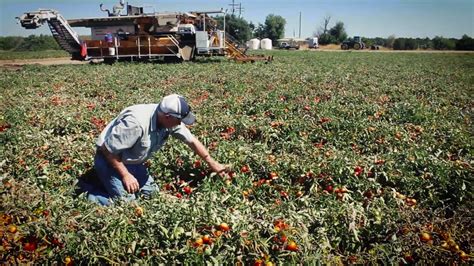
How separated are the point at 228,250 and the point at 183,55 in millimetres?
20416

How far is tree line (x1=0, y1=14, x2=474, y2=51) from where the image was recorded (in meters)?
60.2

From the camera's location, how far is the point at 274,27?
96.1 m

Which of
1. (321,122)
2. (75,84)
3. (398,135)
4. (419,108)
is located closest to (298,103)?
(321,122)

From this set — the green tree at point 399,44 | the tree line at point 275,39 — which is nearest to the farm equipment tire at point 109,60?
the tree line at point 275,39

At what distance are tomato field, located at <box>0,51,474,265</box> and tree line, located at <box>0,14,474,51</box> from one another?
51838 millimetres

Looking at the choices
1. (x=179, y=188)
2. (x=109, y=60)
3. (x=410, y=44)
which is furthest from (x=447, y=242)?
(x=410, y=44)

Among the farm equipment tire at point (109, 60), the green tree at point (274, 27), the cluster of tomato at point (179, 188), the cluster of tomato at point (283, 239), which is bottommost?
the cluster of tomato at point (179, 188)

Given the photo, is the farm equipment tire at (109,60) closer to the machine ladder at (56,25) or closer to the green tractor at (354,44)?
the machine ladder at (56,25)

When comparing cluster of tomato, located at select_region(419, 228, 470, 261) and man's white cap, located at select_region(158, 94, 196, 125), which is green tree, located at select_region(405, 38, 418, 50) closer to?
cluster of tomato, located at select_region(419, 228, 470, 261)

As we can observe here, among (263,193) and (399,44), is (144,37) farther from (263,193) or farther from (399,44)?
(399,44)

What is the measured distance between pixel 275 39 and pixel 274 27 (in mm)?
3172

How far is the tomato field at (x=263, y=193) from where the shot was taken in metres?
2.82

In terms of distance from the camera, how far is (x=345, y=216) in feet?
10.8

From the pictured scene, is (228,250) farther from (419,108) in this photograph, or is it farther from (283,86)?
(283,86)
